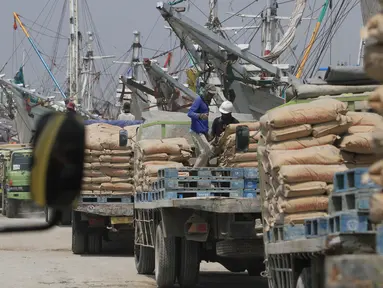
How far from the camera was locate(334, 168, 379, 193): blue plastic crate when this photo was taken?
7246 millimetres

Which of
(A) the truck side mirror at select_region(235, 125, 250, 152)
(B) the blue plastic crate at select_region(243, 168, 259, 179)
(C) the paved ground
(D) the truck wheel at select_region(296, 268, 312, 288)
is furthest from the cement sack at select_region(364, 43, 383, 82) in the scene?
(C) the paved ground

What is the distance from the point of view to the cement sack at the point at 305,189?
937 centimetres

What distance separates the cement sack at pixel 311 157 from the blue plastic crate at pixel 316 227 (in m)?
0.88

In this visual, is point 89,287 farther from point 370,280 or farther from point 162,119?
point 370,280

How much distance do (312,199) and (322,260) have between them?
3.30 feet

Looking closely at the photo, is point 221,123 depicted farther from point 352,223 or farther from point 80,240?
point 352,223

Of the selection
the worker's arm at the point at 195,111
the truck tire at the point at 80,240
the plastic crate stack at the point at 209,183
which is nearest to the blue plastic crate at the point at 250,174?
the plastic crate stack at the point at 209,183

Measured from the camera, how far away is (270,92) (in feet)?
118

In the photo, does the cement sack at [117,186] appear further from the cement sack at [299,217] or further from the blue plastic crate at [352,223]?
the blue plastic crate at [352,223]

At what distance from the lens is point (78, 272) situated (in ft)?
57.6

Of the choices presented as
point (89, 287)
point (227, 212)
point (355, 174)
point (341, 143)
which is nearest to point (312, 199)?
point (341, 143)

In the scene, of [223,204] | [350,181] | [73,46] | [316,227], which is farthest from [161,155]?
[73,46]

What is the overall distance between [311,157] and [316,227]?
3.89 ft

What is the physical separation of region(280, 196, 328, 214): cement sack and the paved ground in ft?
20.8
